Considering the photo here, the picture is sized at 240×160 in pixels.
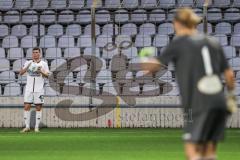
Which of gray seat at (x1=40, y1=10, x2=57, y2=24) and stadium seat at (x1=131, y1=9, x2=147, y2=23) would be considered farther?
gray seat at (x1=40, y1=10, x2=57, y2=24)

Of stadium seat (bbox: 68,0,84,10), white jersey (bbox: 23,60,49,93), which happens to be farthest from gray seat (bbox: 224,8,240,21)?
white jersey (bbox: 23,60,49,93)

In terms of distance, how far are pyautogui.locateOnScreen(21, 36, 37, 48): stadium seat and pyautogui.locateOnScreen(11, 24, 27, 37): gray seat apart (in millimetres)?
496

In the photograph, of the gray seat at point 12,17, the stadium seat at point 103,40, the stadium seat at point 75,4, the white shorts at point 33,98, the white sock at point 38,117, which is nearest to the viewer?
the white sock at point 38,117

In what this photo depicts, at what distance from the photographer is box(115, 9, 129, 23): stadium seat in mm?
23750

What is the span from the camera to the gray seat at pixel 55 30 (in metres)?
23.8

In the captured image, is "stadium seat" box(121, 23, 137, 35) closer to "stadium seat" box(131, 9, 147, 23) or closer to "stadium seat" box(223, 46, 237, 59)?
"stadium seat" box(131, 9, 147, 23)

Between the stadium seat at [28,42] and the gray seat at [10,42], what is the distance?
231mm

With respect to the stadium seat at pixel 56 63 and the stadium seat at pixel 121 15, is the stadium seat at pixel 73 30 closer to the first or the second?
the stadium seat at pixel 121 15

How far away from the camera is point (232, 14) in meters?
23.8

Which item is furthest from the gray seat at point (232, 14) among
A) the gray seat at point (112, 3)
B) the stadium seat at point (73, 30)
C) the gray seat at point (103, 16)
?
the stadium seat at point (73, 30)

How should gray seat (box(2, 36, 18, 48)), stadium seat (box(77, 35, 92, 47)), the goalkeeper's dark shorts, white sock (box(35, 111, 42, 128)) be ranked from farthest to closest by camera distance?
gray seat (box(2, 36, 18, 48)), stadium seat (box(77, 35, 92, 47)), white sock (box(35, 111, 42, 128)), the goalkeeper's dark shorts

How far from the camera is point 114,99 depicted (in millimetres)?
20000

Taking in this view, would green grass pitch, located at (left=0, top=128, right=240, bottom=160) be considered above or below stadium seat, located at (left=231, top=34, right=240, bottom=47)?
below

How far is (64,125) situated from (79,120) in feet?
1.47
